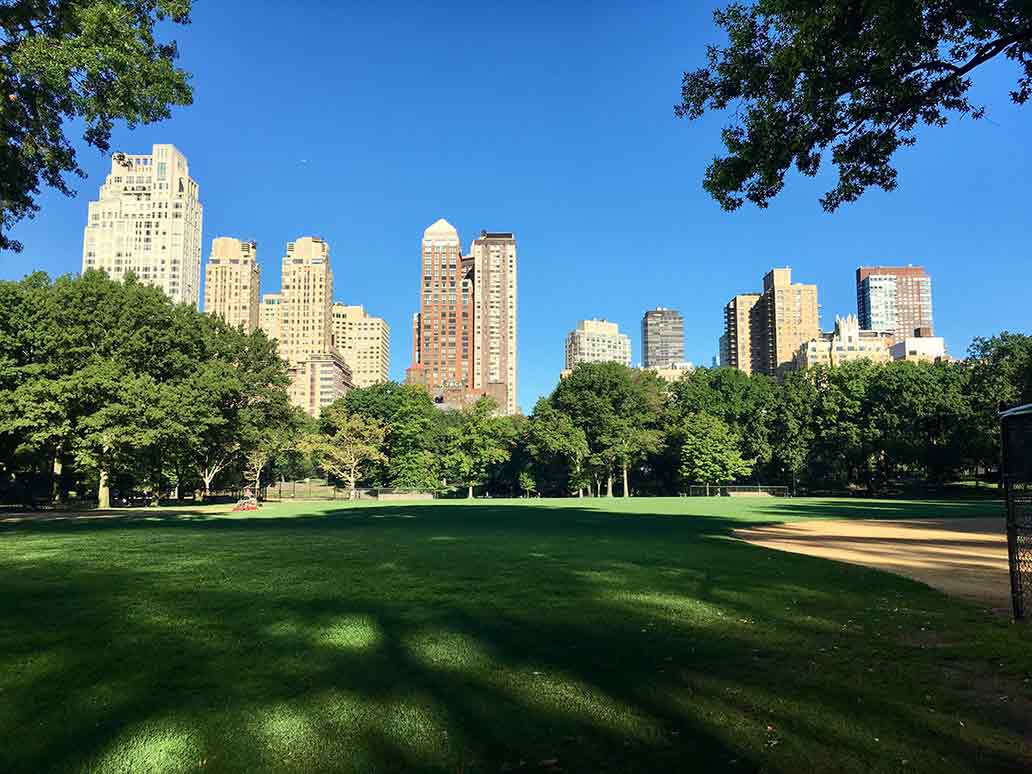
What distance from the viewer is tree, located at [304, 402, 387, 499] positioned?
7006 cm

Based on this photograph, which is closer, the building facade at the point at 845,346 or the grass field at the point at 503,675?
the grass field at the point at 503,675

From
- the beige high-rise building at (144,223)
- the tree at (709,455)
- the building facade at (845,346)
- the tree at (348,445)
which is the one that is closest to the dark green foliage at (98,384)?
the tree at (348,445)

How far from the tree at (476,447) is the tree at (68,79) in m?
61.3

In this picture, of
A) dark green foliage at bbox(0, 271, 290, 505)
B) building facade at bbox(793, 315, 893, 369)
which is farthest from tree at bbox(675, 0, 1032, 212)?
building facade at bbox(793, 315, 893, 369)

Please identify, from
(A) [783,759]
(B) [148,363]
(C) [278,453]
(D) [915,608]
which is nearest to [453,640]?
(A) [783,759]

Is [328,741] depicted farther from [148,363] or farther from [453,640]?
[148,363]

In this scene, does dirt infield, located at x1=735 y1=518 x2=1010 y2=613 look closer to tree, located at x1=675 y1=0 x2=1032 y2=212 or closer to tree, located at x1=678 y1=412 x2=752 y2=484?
tree, located at x1=675 y1=0 x2=1032 y2=212

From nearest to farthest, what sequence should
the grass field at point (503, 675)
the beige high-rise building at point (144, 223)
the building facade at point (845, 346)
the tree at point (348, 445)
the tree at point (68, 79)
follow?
1. the grass field at point (503, 675)
2. the tree at point (68, 79)
3. the tree at point (348, 445)
4. the building facade at point (845, 346)
5. the beige high-rise building at point (144, 223)

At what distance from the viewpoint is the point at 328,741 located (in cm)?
380

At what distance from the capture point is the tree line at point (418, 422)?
3766 cm

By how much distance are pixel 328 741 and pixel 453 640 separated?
235 centimetres

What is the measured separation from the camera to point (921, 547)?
53.8 ft

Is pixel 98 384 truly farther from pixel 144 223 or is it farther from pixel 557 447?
pixel 144 223

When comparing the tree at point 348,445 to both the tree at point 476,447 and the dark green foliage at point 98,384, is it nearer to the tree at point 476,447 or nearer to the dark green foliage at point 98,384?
the tree at point 476,447
